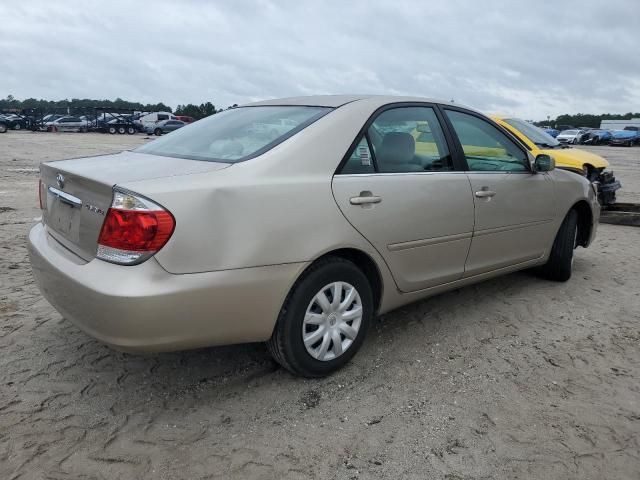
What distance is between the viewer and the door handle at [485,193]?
3727 mm

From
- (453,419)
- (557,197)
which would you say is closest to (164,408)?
(453,419)

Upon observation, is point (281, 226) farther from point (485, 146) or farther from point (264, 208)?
point (485, 146)

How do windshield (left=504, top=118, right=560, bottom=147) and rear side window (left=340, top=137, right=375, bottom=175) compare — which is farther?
windshield (left=504, top=118, right=560, bottom=147)

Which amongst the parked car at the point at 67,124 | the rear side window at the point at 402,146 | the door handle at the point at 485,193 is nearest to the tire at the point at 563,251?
the door handle at the point at 485,193

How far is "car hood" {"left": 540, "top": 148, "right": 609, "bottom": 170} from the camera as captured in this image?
790cm

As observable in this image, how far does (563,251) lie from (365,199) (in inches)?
101

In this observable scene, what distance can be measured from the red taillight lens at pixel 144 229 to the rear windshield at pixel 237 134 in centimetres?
55

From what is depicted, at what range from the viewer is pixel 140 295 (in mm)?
2328

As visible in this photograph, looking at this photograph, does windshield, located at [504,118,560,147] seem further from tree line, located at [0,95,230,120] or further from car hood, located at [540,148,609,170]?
tree line, located at [0,95,230,120]

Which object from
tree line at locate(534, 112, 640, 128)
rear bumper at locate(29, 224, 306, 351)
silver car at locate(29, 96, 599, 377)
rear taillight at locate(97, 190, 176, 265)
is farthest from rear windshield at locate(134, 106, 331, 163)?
tree line at locate(534, 112, 640, 128)

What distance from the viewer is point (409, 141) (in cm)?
339

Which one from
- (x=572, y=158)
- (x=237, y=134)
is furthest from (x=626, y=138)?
(x=237, y=134)

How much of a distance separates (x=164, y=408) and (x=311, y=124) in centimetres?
167

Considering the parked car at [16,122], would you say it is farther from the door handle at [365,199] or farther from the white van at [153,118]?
the door handle at [365,199]
